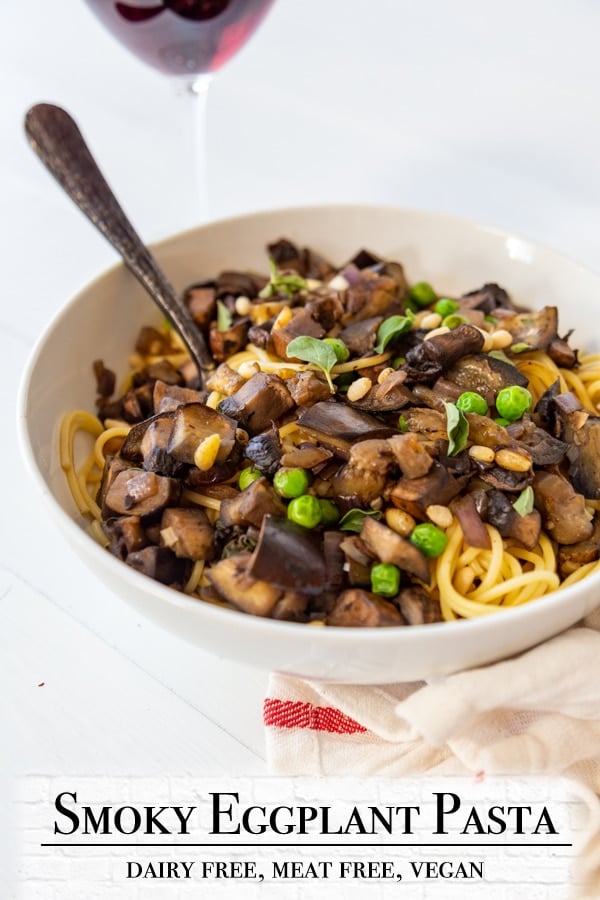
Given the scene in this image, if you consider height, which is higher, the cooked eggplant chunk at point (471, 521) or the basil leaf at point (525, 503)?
the basil leaf at point (525, 503)

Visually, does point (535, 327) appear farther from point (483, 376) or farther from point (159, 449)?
point (159, 449)

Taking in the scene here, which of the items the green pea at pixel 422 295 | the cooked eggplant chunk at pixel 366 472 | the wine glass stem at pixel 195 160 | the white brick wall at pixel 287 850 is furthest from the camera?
the wine glass stem at pixel 195 160

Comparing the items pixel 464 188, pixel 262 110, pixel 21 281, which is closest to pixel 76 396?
pixel 21 281

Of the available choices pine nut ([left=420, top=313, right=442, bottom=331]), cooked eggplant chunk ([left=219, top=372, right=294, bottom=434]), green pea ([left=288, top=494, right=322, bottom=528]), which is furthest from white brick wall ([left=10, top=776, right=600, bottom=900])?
pine nut ([left=420, top=313, right=442, bottom=331])

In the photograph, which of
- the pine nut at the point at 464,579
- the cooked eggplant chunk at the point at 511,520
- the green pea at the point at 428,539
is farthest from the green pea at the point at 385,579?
the cooked eggplant chunk at the point at 511,520

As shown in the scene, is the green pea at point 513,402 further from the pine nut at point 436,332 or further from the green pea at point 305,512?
the green pea at point 305,512

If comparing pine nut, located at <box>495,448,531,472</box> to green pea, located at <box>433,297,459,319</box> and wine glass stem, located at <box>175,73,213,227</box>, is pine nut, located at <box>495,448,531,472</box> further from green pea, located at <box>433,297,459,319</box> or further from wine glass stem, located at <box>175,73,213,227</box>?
wine glass stem, located at <box>175,73,213,227</box>
